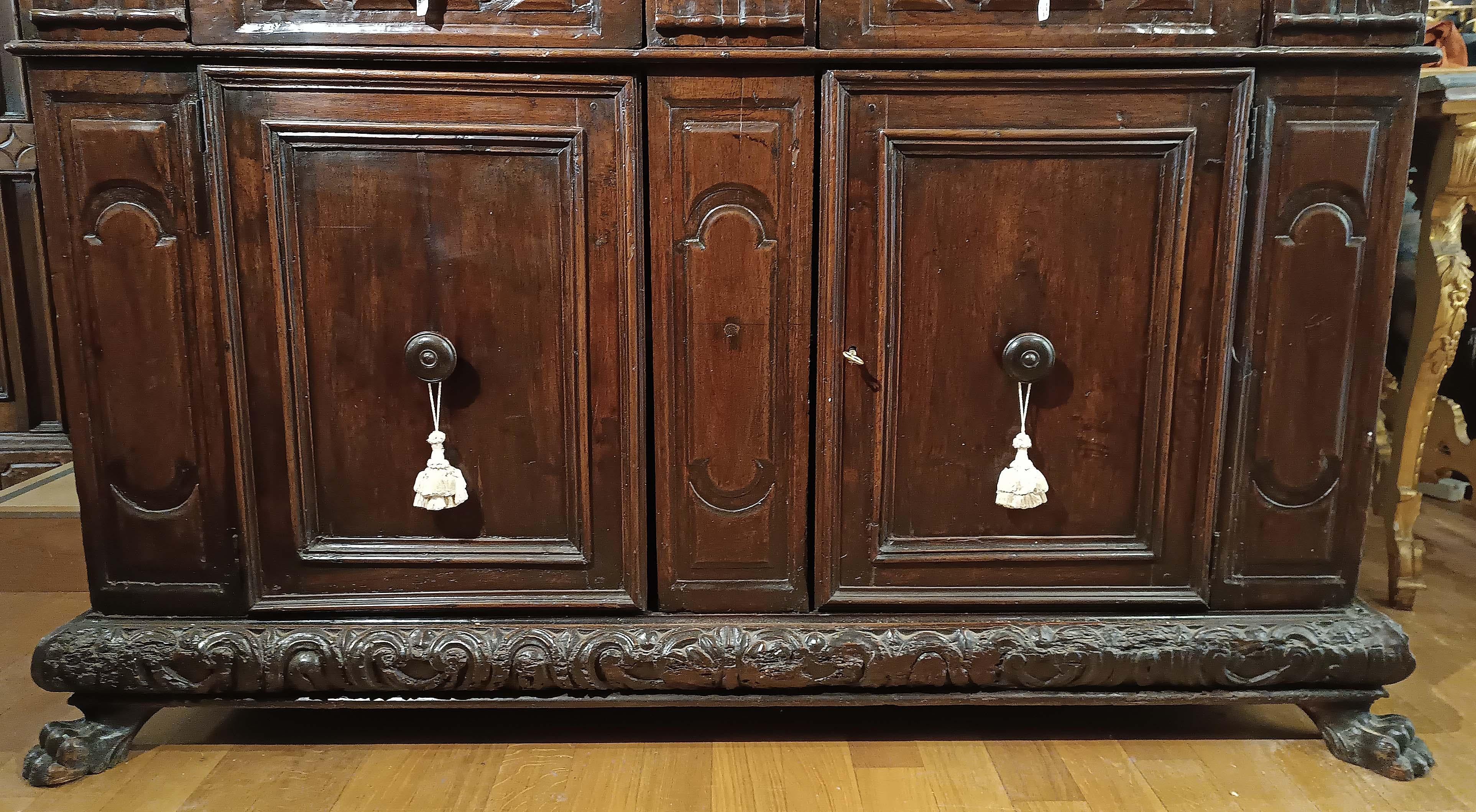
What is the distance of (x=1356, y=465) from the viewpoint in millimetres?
1229

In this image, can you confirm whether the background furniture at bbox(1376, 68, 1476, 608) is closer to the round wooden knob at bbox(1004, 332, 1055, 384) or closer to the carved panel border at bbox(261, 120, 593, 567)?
the round wooden knob at bbox(1004, 332, 1055, 384)

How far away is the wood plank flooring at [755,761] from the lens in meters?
1.17

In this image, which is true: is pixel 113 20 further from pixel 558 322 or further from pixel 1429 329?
pixel 1429 329

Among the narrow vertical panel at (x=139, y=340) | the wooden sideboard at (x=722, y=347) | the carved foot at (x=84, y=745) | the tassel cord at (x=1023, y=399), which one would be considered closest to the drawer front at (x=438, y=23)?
the wooden sideboard at (x=722, y=347)

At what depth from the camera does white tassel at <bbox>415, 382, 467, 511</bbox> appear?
3.92 feet

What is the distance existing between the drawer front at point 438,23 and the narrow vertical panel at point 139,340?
0.40 ft

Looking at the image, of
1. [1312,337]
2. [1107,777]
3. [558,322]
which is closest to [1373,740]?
[1107,777]

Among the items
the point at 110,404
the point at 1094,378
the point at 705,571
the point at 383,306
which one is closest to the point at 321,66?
the point at 383,306

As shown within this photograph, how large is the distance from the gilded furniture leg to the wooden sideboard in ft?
1.96

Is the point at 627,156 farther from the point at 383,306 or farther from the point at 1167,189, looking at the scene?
the point at 1167,189

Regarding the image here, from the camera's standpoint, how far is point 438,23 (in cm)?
113

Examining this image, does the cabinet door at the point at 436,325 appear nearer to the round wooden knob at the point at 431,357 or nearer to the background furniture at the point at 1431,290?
the round wooden knob at the point at 431,357

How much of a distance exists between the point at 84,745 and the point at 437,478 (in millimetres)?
608

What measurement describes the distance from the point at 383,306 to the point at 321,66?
1.01 feet
